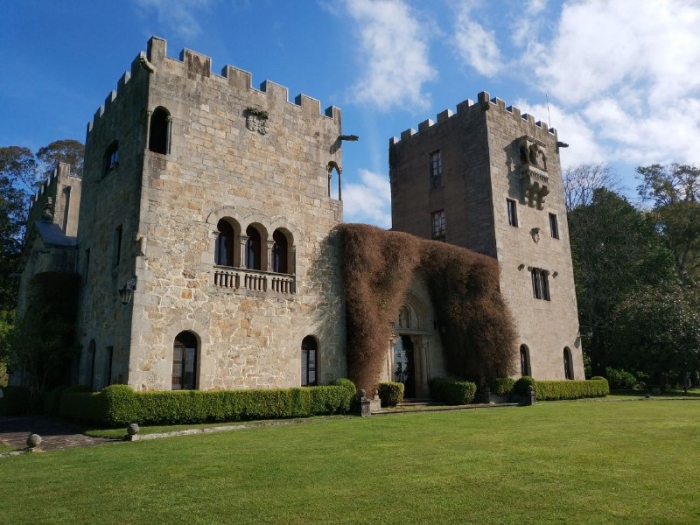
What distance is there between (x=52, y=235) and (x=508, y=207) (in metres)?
20.2

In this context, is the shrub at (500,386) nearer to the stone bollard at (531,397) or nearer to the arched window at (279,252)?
the stone bollard at (531,397)

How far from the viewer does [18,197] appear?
108 ft

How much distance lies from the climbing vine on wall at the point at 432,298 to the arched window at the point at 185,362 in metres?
5.29

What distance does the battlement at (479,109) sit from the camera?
1027 inches

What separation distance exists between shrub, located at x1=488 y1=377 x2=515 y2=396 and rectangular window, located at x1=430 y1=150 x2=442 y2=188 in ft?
34.4

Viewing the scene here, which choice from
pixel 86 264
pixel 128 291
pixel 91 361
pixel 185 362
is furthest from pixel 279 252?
pixel 86 264

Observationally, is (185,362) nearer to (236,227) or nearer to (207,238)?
(207,238)

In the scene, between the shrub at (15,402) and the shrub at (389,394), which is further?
the shrub at (389,394)

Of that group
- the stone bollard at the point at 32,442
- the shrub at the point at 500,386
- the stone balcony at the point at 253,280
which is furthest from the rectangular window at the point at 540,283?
the stone bollard at the point at 32,442

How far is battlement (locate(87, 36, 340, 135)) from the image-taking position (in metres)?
16.5

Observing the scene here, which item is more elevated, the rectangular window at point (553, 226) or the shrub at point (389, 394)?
the rectangular window at point (553, 226)

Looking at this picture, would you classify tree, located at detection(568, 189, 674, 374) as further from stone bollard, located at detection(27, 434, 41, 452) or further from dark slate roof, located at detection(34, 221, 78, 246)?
stone bollard, located at detection(27, 434, 41, 452)

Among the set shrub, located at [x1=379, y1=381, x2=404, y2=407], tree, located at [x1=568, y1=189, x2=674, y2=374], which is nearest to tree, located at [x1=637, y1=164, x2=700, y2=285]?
tree, located at [x1=568, y1=189, x2=674, y2=374]

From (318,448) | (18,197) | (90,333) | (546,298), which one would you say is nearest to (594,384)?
(546,298)
